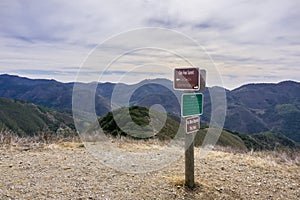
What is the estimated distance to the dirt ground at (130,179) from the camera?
608cm

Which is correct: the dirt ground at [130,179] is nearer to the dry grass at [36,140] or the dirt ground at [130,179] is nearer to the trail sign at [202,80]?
the dry grass at [36,140]

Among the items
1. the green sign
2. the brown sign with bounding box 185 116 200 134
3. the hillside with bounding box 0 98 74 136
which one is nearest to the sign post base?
the brown sign with bounding box 185 116 200 134

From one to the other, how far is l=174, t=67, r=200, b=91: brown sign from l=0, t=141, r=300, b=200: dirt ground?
2185 mm

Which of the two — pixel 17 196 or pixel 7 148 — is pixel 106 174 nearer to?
pixel 17 196

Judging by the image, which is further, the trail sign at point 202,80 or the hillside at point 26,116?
the hillside at point 26,116

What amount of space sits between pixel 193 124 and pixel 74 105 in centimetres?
290

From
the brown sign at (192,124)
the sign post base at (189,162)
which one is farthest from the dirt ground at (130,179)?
the brown sign at (192,124)

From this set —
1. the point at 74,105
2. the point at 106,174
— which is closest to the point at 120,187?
the point at 106,174

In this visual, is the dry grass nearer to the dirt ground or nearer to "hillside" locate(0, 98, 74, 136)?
the dirt ground

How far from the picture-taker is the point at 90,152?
9.75m

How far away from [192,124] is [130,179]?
199 cm

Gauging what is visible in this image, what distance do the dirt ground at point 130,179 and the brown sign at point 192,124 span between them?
1.32m

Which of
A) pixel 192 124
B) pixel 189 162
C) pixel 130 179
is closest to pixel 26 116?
pixel 130 179

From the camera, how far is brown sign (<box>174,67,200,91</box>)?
6.17 metres
